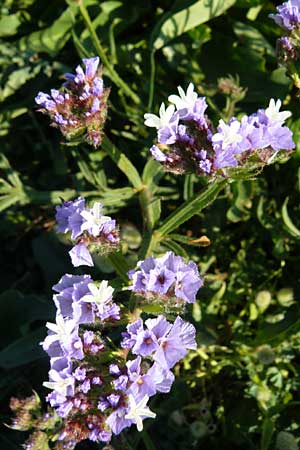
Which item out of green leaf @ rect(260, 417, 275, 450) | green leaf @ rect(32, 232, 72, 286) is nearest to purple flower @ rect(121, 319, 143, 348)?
green leaf @ rect(260, 417, 275, 450)

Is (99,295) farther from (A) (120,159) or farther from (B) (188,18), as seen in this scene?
(B) (188,18)

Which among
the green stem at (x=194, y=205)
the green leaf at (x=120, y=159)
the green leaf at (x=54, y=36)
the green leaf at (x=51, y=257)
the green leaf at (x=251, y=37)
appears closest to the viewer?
the green stem at (x=194, y=205)

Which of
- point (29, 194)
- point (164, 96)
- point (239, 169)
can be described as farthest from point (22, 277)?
point (239, 169)

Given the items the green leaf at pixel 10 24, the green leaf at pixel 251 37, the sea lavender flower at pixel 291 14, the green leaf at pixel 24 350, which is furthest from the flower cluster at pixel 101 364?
the green leaf at pixel 10 24

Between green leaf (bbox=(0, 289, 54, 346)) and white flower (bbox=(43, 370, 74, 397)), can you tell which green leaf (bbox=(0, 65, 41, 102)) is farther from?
white flower (bbox=(43, 370, 74, 397))

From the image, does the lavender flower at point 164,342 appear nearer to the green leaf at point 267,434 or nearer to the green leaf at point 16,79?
the green leaf at point 267,434

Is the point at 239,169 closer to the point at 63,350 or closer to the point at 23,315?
the point at 63,350

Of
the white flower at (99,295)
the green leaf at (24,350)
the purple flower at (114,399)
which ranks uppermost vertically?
the white flower at (99,295)
